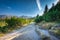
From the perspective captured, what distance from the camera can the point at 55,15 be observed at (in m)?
19.4

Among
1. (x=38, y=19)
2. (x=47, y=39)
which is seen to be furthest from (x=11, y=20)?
(x=38, y=19)

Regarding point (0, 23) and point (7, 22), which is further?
point (7, 22)

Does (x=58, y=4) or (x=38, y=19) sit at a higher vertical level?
(x=58, y=4)

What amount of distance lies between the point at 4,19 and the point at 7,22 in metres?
0.58

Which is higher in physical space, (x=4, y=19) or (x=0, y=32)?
(x=4, y=19)

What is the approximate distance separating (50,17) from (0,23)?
32.1ft

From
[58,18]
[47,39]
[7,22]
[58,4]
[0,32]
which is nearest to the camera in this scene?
[47,39]

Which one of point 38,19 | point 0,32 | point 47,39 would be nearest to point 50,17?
point 38,19

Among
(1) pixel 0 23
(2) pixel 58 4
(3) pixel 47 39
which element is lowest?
(3) pixel 47 39

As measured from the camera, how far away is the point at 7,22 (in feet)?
43.6

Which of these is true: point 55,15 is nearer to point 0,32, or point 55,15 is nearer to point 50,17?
point 50,17

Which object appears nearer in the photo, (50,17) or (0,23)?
(0,23)

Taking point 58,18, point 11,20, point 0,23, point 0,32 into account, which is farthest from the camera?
point 58,18

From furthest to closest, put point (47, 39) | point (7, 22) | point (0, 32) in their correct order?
point (7, 22)
point (0, 32)
point (47, 39)
